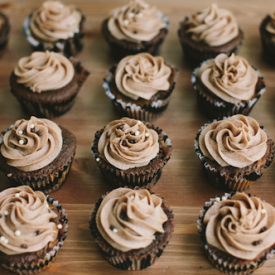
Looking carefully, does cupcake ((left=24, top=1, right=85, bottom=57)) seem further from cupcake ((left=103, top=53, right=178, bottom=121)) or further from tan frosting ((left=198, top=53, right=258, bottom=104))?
tan frosting ((left=198, top=53, right=258, bottom=104))

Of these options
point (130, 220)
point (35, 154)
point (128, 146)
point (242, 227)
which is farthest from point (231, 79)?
point (35, 154)

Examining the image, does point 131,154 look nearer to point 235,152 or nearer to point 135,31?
point 235,152

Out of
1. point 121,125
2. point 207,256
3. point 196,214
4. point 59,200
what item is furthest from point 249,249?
point 59,200

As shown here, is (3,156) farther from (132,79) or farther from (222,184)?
(222,184)

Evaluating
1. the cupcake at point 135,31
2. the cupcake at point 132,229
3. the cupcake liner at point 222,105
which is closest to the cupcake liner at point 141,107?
the cupcake liner at point 222,105

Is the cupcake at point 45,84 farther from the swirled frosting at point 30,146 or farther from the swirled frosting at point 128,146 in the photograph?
the swirled frosting at point 128,146

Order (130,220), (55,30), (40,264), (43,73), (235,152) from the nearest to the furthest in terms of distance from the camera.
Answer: (130,220) → (40,264) → (235,152) → (43,73) → (55,30)
